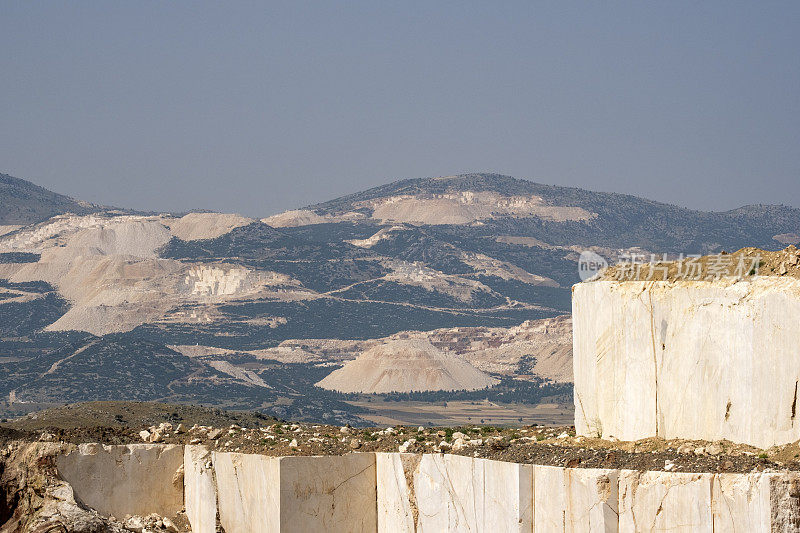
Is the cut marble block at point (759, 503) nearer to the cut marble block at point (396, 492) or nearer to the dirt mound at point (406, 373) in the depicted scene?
the cut marble block at point (396, 492)

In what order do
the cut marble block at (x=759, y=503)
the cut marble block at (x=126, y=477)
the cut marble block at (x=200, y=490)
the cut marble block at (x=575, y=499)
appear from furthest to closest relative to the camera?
the cut marble block at (x=126, y=477) < the cut marble block at (x=200, y=490) < the cut marble block at (x=575, y=499) < the cut marble block at (x=759, y=503)

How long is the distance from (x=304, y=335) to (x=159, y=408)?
162 meters

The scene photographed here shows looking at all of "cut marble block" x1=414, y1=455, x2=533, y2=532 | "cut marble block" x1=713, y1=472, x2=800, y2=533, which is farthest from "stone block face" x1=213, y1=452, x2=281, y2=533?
"cut marble block" x1=713, y1=472, x2=800, y2=533

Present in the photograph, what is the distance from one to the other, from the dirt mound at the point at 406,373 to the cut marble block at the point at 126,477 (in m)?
105

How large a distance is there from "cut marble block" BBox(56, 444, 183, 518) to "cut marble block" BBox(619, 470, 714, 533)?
7.87m

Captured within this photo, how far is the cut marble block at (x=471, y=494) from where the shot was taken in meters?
14.2

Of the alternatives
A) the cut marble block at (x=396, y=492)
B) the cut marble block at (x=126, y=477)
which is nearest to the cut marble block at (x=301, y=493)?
the cut marble block at (x=396, y=492)

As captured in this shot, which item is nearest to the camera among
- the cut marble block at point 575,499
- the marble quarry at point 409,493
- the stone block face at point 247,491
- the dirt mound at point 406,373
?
the marble quarry at point 409,493

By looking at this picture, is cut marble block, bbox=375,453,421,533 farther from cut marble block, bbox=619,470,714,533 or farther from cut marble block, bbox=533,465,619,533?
cut marble block, bbox=619,470,714,533

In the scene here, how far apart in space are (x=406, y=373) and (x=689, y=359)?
11199 centimetres

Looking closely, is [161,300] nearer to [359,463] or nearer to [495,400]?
[495,400]

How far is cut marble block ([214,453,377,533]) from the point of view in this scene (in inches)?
630

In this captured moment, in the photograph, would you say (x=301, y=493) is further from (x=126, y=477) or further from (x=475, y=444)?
(x=126, y=477)

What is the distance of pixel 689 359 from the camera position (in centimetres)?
1514
